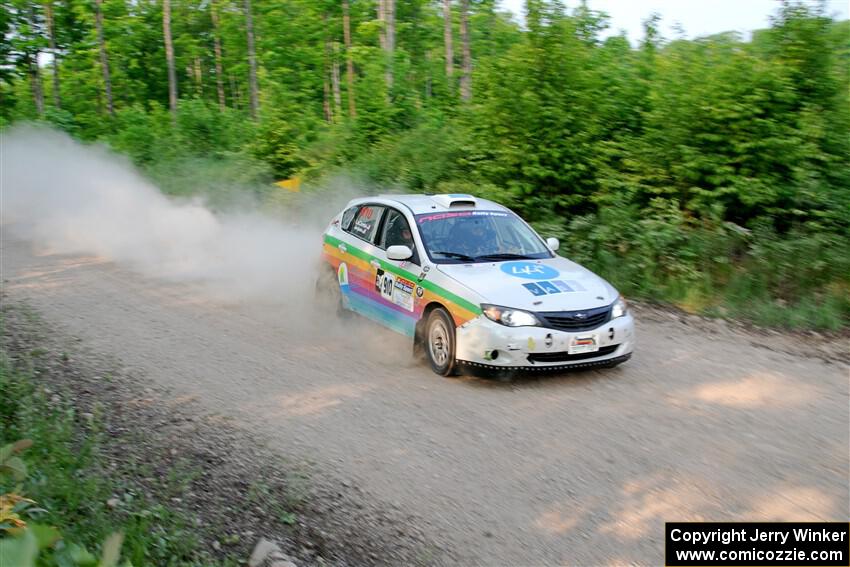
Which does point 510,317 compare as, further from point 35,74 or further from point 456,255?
point 35,74

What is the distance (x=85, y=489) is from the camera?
5.04 m

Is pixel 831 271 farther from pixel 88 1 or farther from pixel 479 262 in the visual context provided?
pixel 88 1

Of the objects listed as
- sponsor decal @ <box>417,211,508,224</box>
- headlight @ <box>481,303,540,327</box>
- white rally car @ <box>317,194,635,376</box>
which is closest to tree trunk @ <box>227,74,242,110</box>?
white rally car @ <box>317,194,635,376</box>

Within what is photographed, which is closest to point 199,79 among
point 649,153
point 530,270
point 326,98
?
point 326,98

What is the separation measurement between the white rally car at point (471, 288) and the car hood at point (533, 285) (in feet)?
0.03

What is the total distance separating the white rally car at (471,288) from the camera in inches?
296

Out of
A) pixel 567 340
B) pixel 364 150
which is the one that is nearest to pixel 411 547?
pixel 567 340

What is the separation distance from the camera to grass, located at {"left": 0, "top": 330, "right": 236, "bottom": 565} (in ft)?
14.4

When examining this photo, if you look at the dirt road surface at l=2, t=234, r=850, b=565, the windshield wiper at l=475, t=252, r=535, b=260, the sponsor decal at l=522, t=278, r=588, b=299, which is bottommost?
the dirt road surface at l=2, t=234, r=850, b=565

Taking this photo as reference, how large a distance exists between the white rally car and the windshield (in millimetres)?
14

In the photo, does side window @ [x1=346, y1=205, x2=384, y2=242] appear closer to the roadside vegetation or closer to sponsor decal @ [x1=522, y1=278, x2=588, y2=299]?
sponsor decal @ [x1=522, y1=278, x2=588, y2=299]

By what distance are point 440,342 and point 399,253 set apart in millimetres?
1095

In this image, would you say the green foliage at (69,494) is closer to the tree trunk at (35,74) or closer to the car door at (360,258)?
the car door at (360,258)

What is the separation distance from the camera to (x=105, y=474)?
18.0 feet
